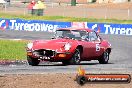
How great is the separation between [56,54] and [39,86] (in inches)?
253

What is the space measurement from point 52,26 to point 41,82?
32.2 metres

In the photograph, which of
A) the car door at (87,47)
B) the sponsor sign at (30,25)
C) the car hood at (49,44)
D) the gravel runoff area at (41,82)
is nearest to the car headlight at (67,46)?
the car hood at (49,44)

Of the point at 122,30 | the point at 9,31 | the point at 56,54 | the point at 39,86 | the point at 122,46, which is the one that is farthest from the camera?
the point at 9,31

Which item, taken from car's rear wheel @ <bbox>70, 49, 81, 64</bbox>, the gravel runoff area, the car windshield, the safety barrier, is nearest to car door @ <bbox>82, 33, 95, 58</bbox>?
the car windshield

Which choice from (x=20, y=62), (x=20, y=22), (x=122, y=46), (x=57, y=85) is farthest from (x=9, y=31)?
(x=57, y=85)

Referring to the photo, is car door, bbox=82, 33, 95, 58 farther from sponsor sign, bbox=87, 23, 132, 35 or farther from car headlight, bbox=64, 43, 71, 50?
sponsor sign, bbox=87, 23, 132, 35

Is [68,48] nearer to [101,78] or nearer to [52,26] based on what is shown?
[101,78]

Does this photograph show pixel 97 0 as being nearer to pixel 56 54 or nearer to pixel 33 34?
pixel 33 34

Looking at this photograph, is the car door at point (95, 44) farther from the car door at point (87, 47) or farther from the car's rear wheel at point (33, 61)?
the car's rear wheel at point (33, 61)

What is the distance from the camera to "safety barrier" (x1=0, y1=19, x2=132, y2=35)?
41719mm

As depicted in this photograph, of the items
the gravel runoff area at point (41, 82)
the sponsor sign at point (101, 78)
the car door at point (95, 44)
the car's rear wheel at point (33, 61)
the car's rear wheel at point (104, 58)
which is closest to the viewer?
the sponsor sign at point (101, 78)

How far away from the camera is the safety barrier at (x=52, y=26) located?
41719mm

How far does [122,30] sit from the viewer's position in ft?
136

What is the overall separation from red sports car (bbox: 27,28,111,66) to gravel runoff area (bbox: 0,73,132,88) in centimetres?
466
